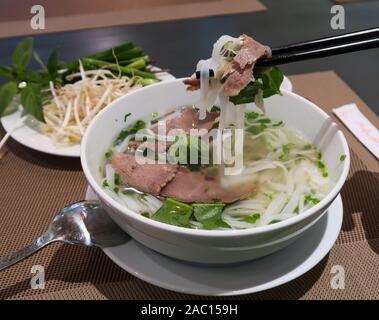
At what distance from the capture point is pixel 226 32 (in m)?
2.58

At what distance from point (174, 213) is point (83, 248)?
0.97 ft

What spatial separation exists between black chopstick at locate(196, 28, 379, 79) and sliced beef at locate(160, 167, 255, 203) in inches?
11.4

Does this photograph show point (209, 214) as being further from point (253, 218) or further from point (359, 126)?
point (359, 126)

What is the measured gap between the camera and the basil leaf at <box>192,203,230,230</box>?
1.02m

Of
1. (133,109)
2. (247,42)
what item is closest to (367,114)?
(247,42)

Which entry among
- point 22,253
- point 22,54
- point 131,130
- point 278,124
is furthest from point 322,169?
point 22,54

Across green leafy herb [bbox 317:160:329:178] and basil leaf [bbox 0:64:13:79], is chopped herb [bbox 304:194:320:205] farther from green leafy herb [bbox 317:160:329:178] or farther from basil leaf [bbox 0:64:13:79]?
basil leaf [bbox 0:64:13:79]

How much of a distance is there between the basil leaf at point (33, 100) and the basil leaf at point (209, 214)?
35.0 inches

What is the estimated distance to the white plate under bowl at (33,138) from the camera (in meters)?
1.50

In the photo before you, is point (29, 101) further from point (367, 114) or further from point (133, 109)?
point (367, 114)

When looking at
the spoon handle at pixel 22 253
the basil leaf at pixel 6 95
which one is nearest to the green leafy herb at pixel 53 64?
the basil leaf at pixel 6 95

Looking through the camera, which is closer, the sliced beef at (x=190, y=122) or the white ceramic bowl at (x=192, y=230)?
the white ceramic bowl at (x=192, y=230)

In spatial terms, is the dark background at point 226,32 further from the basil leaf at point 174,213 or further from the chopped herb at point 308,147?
the basil leaf at point 174,213

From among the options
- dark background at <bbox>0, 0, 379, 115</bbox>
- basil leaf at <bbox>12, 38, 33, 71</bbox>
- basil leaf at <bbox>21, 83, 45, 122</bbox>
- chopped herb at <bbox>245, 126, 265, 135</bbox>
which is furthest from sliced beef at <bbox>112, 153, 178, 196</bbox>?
dark background at <bbox>0, 0, 379, 115</bbox>
